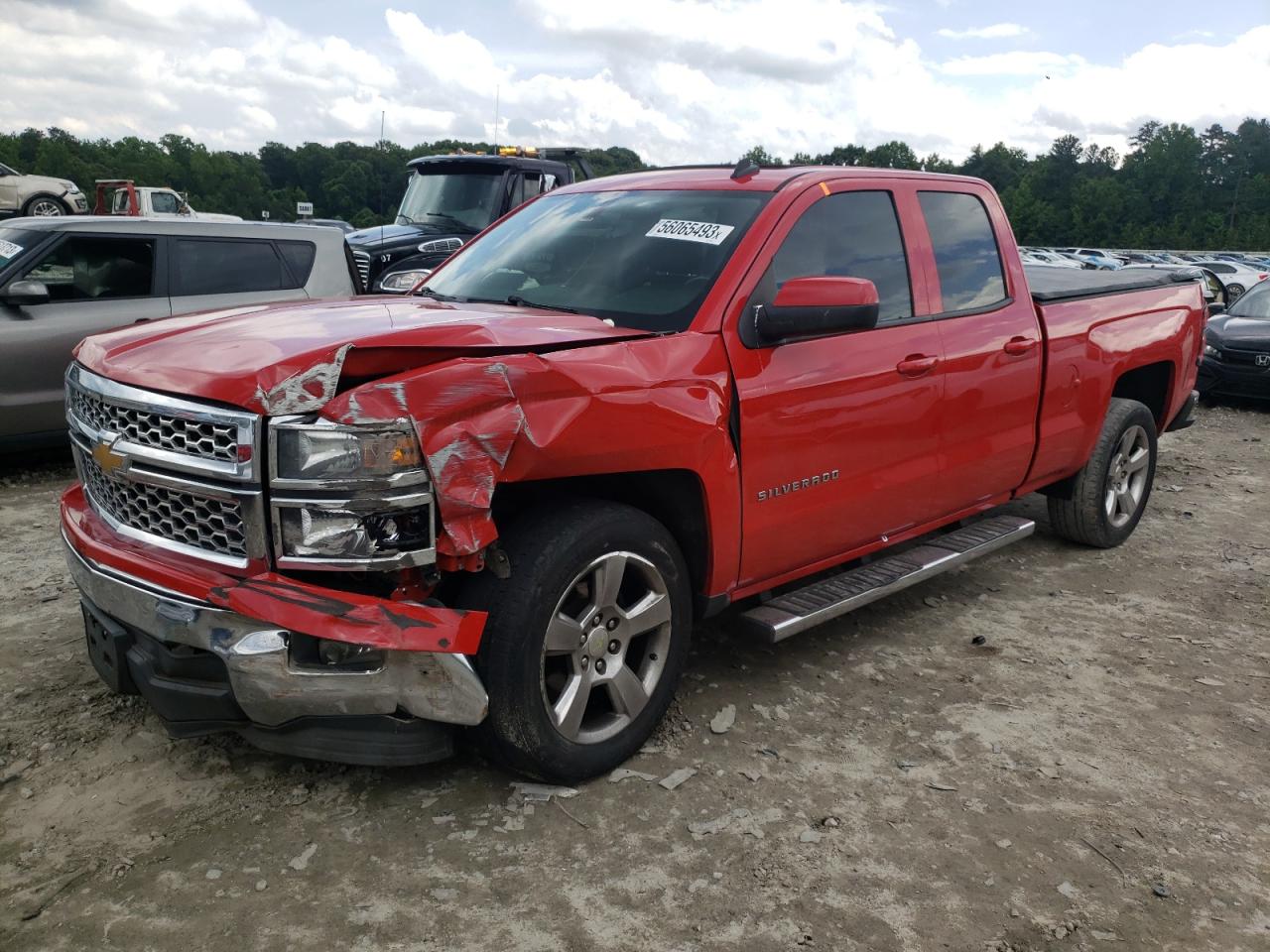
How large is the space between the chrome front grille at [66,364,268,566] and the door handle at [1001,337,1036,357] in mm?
3279

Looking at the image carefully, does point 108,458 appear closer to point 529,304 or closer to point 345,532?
point 345,532

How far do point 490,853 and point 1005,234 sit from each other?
144 inches

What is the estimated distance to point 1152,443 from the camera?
5914 mm

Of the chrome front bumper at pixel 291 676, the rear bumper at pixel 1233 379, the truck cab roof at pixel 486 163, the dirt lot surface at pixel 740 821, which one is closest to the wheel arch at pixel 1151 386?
the dirt lot surface at pixel 740 821

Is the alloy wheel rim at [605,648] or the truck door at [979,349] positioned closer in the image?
the alloy wheel rim at [605,648]

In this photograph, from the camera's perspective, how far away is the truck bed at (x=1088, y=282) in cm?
511

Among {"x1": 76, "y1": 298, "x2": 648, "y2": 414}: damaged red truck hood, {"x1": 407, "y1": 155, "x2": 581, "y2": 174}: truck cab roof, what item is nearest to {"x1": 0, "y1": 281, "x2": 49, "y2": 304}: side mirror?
{"x1": 76, "y1": 298, "x2": 648, "y2": 414}: damaged red truck hood

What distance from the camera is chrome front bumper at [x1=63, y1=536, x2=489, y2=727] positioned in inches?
102

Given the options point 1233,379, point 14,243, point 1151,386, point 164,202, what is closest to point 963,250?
point 1151,386

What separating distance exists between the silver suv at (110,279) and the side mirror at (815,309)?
13.3 ft

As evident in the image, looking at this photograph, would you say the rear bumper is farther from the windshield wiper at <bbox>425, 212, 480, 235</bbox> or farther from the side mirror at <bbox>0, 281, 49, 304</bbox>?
the side mirror at <bbox>0, 281, 49, 304</bbox>

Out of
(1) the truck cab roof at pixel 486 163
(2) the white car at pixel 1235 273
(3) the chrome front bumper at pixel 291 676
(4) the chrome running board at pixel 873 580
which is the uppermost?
(1) the truck cab roof at pixel 486 163

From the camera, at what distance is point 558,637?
2.92m

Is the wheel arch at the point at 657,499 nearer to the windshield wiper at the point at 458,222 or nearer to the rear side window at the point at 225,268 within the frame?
the rear side window at the point at 225,268
